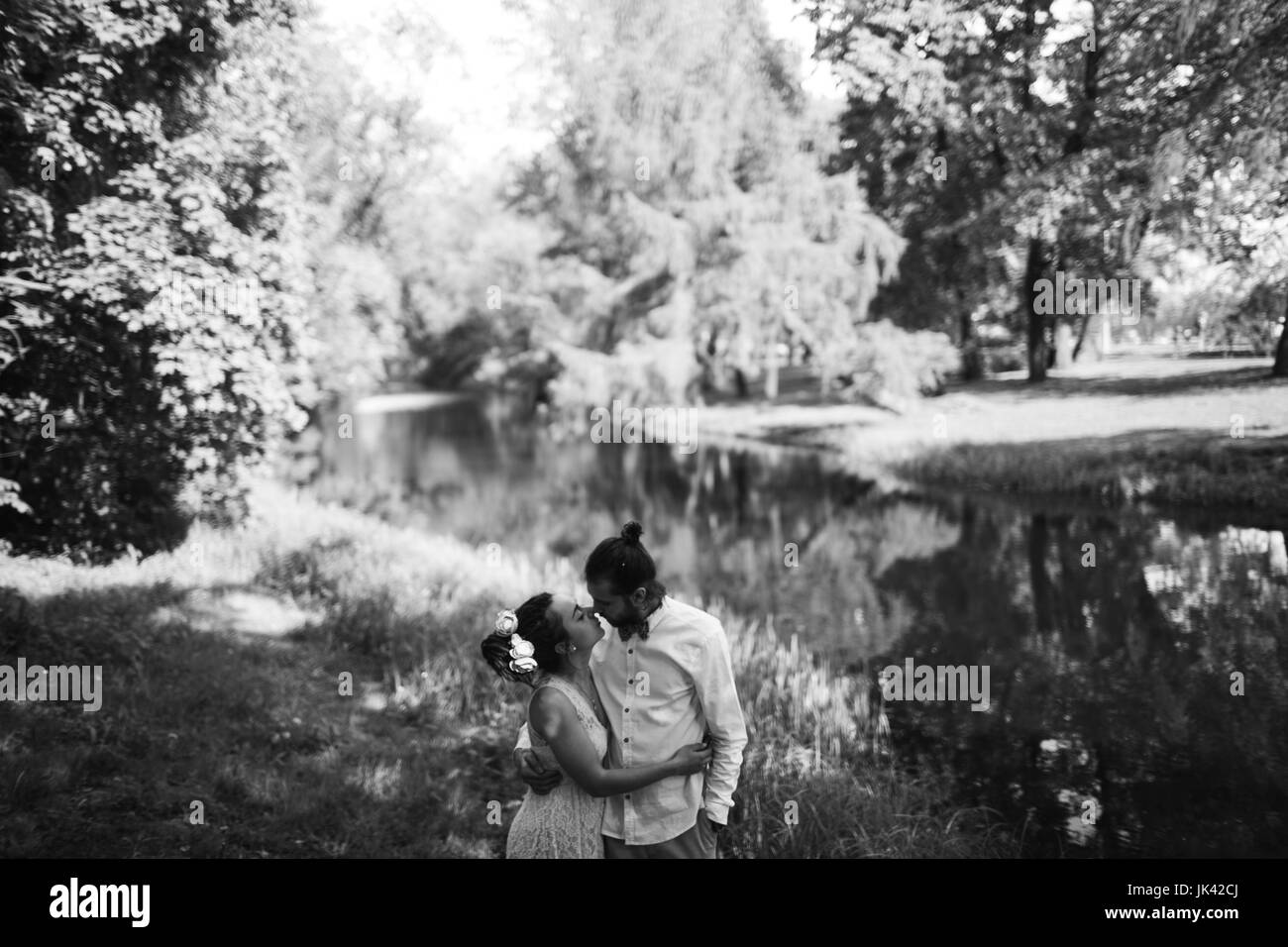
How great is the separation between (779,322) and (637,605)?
76.4 ft

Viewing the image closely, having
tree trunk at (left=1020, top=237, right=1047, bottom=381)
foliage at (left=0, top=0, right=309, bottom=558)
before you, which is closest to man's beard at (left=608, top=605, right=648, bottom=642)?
foliage at (left=0, top=0, right=309, bottom=558)

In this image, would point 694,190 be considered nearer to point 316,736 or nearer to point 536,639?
point 316,736

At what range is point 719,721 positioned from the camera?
2.96m

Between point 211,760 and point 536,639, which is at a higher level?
point 536,639

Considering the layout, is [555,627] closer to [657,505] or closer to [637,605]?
[637,605]

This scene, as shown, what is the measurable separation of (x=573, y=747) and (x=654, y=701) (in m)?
0.32

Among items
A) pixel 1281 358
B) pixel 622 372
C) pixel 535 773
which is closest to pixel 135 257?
pixel 535 773

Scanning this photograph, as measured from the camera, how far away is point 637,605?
9.51 feet

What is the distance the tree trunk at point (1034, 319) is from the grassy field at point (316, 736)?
716 inches

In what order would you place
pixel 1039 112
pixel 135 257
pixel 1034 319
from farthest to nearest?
pixel 1034 319 < pixel 1039 112 < pixel 135 257

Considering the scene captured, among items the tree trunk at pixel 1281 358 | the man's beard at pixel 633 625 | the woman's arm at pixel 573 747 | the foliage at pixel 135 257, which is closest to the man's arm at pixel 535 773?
the woman's arm at pixel 573 747

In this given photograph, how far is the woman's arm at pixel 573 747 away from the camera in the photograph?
2828mm
